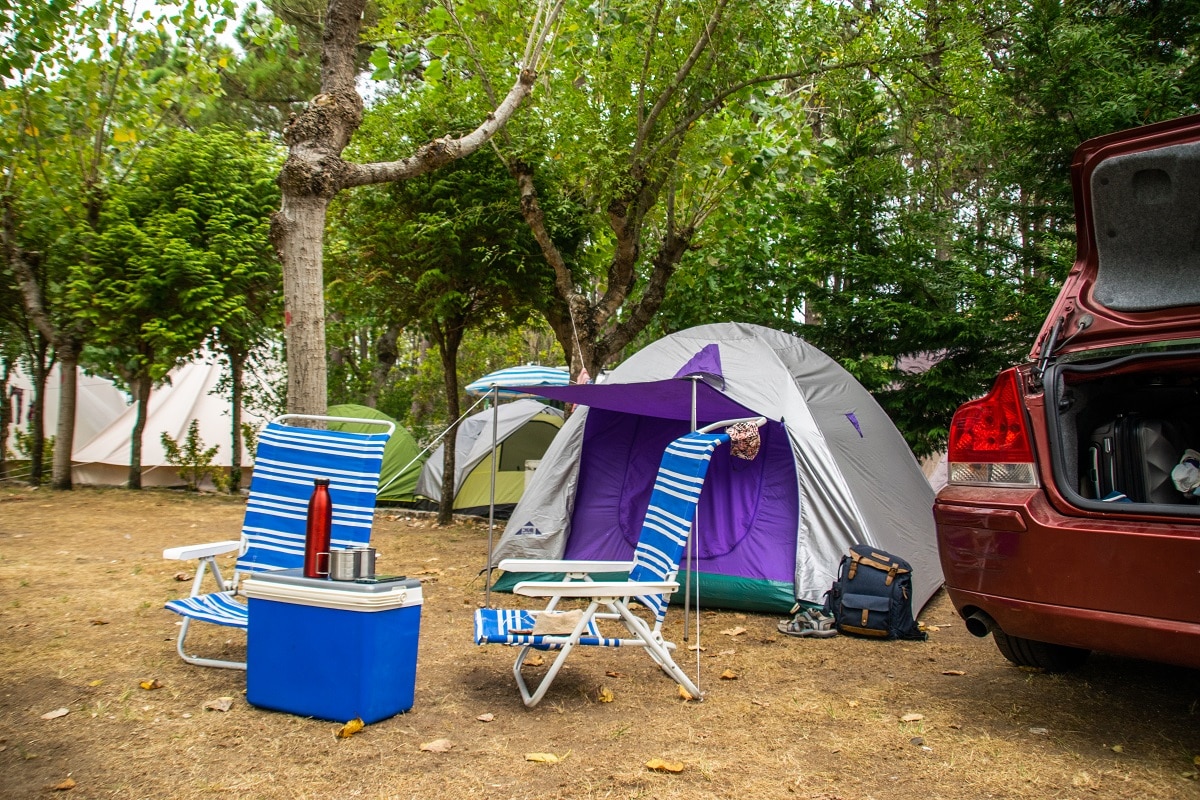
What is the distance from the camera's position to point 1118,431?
3.25 meters

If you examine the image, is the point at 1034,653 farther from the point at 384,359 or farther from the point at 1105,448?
the point at 384,359

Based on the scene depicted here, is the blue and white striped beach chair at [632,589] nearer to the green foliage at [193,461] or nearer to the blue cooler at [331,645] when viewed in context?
the blue cooler at [331,645]

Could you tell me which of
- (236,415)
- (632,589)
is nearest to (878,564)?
(632,589)

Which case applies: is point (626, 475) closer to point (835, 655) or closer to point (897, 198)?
point (835, 655)

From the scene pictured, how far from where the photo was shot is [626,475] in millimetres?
6668

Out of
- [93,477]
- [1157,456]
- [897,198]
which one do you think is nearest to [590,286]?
[897,198]

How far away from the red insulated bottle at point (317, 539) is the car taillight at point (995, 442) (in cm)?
247

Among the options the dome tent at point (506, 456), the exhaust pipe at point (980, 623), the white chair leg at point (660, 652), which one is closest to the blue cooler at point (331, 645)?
the white chair leg at point (660, 652)

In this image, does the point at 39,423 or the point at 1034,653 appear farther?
the point at 39,423

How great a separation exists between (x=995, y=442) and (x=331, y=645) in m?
2.58

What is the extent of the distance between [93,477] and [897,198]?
1286 centimetres

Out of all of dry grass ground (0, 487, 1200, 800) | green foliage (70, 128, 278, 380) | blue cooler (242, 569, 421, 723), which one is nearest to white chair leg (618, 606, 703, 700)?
dry grass ground (0, 487, 1200, 800)

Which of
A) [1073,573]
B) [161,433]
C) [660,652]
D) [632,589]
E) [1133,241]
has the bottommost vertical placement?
[660,652]

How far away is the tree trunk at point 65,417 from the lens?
1304 cm
